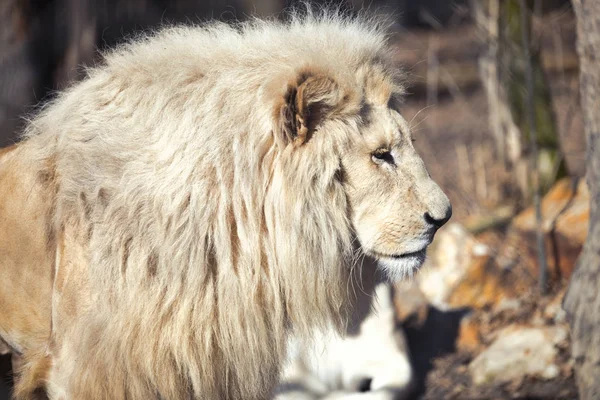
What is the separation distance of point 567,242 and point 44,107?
3304mm

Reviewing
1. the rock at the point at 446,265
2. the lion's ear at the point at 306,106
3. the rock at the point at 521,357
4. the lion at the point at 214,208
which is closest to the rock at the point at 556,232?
the rock at the point at 446,265

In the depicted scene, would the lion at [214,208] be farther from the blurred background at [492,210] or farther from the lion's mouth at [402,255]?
the blurred background at [492,210]

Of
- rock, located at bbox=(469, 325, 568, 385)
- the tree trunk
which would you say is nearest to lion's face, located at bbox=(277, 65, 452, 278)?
the tree trunk

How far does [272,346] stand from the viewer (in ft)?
9.37

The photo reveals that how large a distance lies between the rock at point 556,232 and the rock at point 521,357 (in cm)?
68

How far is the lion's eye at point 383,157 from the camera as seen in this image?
278cm

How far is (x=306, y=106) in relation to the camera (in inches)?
104

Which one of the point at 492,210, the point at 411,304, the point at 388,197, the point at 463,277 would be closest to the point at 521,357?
the point at 463,277

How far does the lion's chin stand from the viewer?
2834 millimetres

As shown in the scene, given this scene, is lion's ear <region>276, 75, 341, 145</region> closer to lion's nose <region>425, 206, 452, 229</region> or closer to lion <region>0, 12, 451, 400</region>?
lion <region>0, 12, 451, 400</region>

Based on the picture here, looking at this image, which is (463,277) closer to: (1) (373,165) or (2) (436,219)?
(2) (436,219)

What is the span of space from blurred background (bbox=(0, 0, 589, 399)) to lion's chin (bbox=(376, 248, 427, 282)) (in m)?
0.70

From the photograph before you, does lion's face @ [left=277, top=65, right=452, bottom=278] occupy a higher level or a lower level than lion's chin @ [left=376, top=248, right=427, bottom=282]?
higher

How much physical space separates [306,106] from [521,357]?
2323 mm
